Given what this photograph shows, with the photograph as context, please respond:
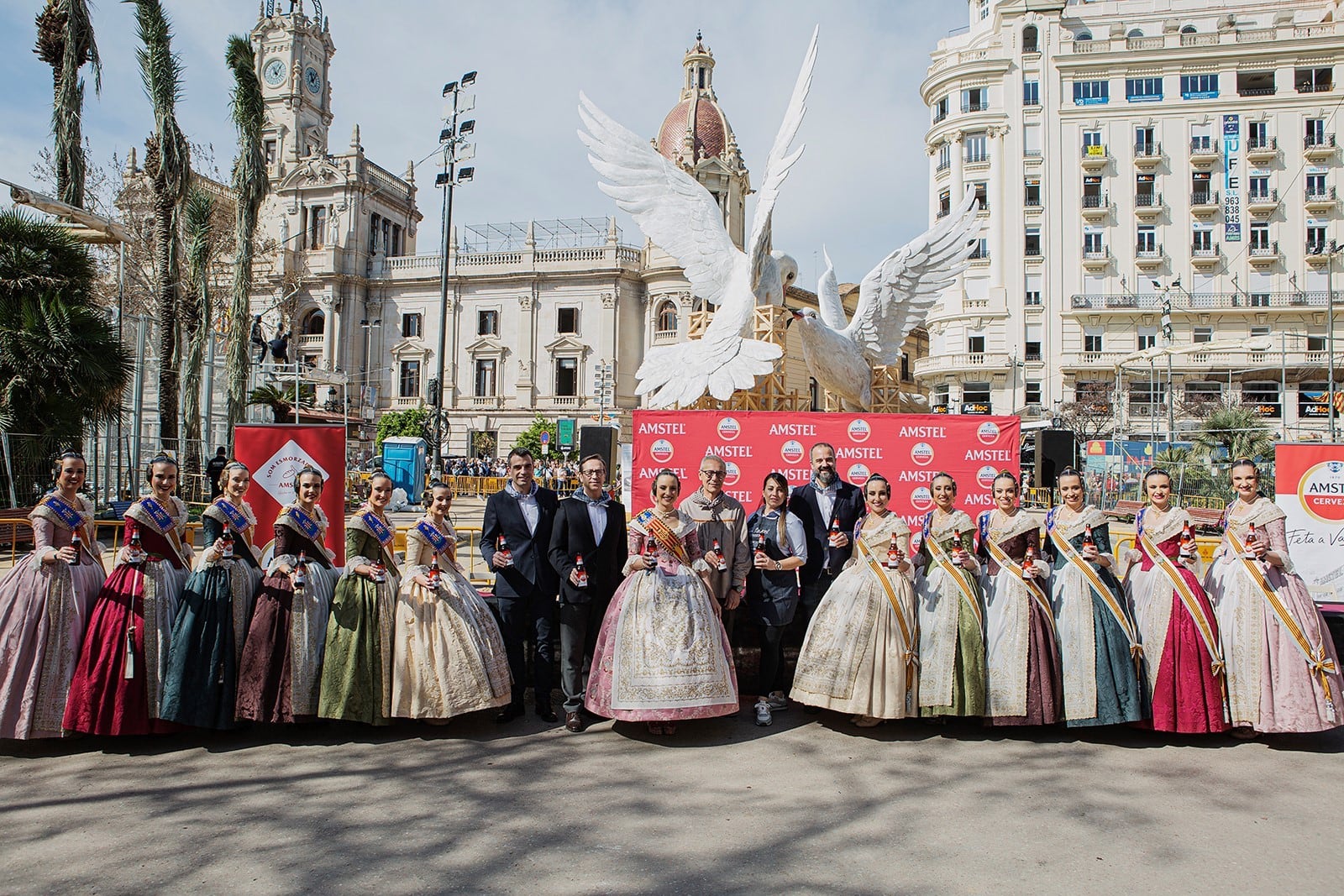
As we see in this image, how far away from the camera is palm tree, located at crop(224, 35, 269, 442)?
59.4ft

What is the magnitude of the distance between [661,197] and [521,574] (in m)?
5.48

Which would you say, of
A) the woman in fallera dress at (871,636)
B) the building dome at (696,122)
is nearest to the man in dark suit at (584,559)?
the woman in fallera dress at (871,636)

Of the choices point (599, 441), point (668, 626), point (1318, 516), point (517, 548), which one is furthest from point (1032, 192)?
point (668, 626)

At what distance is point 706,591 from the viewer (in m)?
4.98

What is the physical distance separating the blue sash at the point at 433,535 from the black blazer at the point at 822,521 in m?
2.13

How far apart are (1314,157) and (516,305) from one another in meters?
36.8

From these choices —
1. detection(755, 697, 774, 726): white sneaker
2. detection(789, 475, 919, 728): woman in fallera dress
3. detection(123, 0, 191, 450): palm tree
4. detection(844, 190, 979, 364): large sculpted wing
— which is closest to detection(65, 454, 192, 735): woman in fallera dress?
detection(755, 697, 774, 726): white sneaker

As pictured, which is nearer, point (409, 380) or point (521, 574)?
point (521, 574)

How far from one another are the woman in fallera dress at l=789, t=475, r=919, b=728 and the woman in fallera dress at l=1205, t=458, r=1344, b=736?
68.1 inches

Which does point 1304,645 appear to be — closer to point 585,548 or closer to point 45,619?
Answer: point 585,548

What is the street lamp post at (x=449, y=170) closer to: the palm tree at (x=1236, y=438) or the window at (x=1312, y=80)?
the palm tree at (x=1236, y=438)

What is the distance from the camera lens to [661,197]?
31.1 ft

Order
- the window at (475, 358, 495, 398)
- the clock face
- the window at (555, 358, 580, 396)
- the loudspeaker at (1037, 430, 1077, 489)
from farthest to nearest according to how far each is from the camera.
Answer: the clock face → the window at (475, 358, 495, 398) → the window at (555, 358, 580, 396) → the loudspeaker at (1037, 430, 1077, 489)

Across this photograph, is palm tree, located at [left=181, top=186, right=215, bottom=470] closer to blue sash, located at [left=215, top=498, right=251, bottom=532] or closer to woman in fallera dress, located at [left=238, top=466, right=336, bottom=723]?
blue sash, located at [left=215, top=498, right=251, bottom=532]
